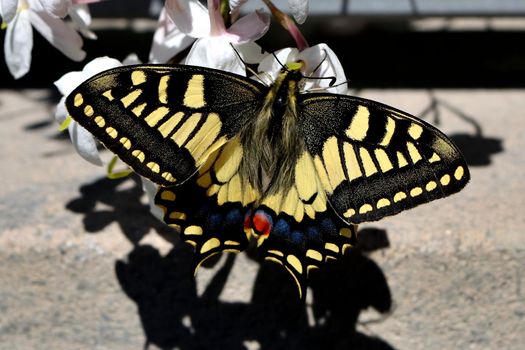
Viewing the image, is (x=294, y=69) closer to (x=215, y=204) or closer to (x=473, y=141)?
(x=215, y=204)

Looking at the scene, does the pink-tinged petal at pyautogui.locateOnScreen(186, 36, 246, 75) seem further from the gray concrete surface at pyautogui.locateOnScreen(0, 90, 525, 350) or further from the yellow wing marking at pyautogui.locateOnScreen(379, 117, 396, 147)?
the gray concrete surface at pyautogui.locateOnScreen(0, 90, 525, 350)

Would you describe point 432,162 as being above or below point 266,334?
above

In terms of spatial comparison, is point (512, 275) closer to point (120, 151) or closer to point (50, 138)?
point (120, 151)

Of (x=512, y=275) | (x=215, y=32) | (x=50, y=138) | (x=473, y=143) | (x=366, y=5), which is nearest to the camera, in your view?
(x=215, y=32)

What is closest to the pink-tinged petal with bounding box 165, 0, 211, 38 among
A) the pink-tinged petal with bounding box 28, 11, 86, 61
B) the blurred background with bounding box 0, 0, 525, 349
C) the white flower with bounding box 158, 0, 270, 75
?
the white flower with bounding box 158, 0, 270, 75

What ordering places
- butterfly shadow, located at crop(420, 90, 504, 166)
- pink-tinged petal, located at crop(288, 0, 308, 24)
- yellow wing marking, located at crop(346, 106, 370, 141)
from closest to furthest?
pink-tinged petal, located at crop(288, 0, 308, 24) → yellow wing marking, located at crop(346, 106, 370, 141) → butterfly shadow, located at crop(420, 90, 504, 166)

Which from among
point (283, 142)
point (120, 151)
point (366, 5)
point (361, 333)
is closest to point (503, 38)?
point (366, 5)
